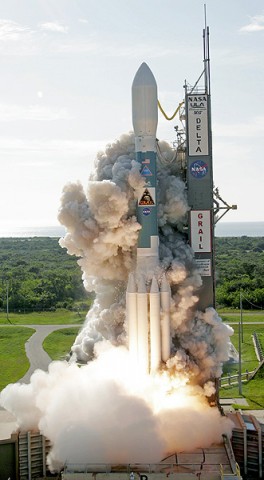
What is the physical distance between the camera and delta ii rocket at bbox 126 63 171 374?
1075 inches

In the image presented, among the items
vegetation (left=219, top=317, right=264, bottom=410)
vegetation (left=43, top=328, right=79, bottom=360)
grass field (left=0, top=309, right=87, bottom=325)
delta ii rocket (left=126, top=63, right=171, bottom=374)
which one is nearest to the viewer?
delta ii rocket (left=126, top=63, right=171, bottom=374)

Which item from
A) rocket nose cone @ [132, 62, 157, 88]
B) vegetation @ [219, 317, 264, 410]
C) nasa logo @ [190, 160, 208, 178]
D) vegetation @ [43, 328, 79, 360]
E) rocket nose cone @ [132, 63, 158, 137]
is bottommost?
vegetation @ [219, 317, 264, 410]

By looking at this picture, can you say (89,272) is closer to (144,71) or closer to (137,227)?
(137,227)

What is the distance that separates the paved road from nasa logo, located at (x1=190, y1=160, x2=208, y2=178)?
58.1 ft

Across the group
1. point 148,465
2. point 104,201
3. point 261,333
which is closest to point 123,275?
point 104,201

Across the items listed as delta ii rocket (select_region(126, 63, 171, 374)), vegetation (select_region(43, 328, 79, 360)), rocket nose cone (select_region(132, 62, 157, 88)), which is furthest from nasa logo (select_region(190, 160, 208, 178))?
vegetation (select_region(43, 328, 79, 360))

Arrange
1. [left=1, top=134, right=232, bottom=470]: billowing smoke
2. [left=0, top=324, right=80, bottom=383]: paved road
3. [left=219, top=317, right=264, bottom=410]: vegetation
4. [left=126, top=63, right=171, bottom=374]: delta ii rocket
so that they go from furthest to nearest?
[left=0, top=324, right=80, bottom=383]: paved road < [left=219, top=317, right=264, bottom=410]: vegetation < [left=126, top=63, right=171, bottom=374]: delta ii rocket < [left=1, top=134, right=232, bottom=470]: billowing smoke

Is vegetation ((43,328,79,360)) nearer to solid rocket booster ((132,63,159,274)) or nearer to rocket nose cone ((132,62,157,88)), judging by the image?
solid rocket booster ((132,63,159,274))

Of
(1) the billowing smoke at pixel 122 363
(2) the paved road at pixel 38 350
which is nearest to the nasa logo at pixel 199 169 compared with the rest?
(1) the billowing smoke at pixel 122 363

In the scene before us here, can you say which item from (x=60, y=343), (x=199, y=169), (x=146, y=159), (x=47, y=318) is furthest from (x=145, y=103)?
(x=47, y=318)

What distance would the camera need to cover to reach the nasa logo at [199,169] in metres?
30.3

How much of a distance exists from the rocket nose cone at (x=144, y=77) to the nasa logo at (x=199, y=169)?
4.61m

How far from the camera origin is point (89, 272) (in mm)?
29312

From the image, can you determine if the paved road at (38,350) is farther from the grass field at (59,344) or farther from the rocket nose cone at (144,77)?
the rocket nose cone at (144,77)
